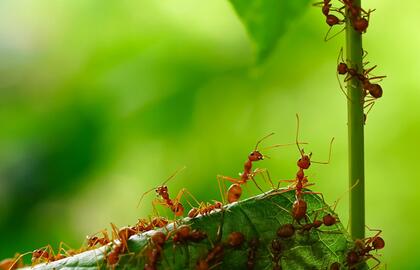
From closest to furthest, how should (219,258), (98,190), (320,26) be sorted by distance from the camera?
(219,258), (320,26), (98,190)

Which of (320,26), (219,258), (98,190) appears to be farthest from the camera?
(98,190)

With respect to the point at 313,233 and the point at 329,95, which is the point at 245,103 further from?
the point at 313,233

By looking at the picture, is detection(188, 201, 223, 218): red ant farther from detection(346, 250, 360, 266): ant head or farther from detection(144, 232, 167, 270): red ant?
detection(346, 250, 360, 266): ant head

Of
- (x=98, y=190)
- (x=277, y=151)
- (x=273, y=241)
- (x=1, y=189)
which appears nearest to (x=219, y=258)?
(x=273, y=241)

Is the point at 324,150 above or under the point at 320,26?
under

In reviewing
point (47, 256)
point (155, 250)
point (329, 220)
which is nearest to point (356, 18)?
point (329, 220)

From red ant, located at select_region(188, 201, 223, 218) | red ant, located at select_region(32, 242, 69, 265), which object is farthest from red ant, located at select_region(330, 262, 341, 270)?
red ant, located at select_region(32, 242, 69, 265)

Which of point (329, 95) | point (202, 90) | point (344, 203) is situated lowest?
point (344, 203)

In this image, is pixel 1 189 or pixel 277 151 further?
pixel 1 189
